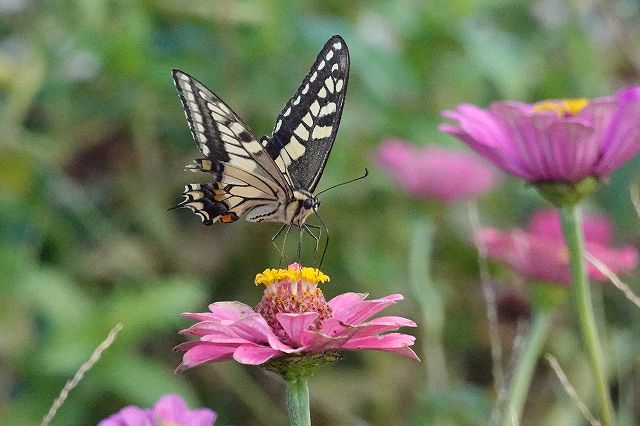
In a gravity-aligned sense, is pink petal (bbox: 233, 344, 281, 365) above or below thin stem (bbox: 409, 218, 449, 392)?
below

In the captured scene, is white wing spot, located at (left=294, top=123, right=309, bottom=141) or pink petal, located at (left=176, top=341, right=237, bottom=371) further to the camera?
→ white wing spot, located at (left=294, top=123, right=309, bottom=141)

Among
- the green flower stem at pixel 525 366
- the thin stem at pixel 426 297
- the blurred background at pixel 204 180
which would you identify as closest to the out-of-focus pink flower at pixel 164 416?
the green flower stem at pixel 525 366

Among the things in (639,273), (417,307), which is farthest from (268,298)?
(639,273)

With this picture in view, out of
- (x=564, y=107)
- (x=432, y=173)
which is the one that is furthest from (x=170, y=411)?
(x=432, y=173)

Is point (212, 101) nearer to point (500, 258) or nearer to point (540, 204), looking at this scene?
point (500, 258)

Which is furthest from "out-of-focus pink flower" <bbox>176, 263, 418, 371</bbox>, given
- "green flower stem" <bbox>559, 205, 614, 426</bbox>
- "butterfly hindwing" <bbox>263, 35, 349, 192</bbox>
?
"butterfly hindwing" <bbox>263, 35, 349, 192</bbox>

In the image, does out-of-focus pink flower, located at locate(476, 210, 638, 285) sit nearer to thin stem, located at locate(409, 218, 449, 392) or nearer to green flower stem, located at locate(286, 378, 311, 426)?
thin stem, located at locate(409, 218, 449, 392)
